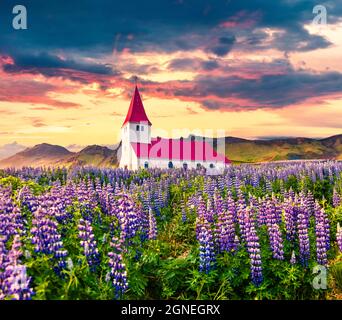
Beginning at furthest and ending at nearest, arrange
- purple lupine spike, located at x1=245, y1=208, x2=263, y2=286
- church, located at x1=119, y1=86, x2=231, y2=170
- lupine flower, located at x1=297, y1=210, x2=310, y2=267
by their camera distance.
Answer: church, located at x1=119, y1=86, x2=231, y2=170
lupine flower, located at x1=297, y1=210, x2=310, y2=267
purple lupine spike, located at x1=245, y1=208, x2=263, y2=286

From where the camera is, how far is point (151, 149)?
3183 cm

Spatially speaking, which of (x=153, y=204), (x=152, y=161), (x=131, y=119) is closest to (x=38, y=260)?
(x=153, y=204)

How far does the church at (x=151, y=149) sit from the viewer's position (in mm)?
28422

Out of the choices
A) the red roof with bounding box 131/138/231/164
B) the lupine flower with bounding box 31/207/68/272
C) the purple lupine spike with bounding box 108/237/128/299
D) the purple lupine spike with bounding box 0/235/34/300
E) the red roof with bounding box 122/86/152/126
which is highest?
the red roof with bounding box 122/86/152/126

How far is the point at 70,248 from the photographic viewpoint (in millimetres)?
5863

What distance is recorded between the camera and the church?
28.4 metres

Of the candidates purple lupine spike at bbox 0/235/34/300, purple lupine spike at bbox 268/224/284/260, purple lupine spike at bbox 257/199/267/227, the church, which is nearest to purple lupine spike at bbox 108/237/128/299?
purple lupine spike at bbox 0/235/34/300

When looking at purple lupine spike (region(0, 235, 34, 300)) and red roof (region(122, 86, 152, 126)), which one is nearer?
purple lupine spike (region(0, 235, 34, 300))

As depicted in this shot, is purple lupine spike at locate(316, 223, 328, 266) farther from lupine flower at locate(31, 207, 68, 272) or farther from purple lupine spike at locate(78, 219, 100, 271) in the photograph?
lupine flower at locate(31, 207, 68, 272)

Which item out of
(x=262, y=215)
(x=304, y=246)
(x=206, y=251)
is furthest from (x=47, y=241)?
(x=304, y=246)

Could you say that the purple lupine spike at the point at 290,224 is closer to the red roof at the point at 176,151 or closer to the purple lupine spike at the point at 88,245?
the purple lupine spike at the point at 88,245

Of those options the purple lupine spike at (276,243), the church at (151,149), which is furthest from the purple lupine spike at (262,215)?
the church at (151,149)

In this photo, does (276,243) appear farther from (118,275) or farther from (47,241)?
(47,241)
